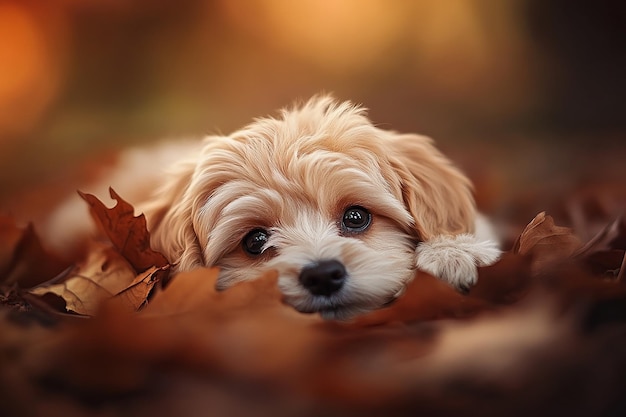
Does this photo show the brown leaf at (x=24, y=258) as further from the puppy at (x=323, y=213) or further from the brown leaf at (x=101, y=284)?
the puppy at (x=323, y=213)

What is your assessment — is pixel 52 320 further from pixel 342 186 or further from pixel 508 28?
pixel 508 28

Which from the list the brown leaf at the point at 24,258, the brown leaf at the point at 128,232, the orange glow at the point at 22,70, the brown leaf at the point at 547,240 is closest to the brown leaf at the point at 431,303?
the brown leaf at the point at 547,240

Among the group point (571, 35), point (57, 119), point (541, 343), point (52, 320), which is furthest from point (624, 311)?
point (57, 119)

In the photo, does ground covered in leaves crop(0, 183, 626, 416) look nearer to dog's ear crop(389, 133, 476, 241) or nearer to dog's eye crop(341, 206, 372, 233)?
dog's eye crop(341, 206, 372, 233)

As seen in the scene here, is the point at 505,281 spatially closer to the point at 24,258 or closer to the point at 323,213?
the point at 323,213

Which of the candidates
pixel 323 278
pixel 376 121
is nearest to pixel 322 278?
pixel 323 278

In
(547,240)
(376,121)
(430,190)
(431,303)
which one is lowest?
(431,303)

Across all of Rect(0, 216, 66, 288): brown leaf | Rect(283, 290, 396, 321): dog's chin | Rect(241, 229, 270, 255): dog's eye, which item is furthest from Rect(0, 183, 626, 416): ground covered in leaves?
Rect(0, 216, 66, 288): brown leaf
